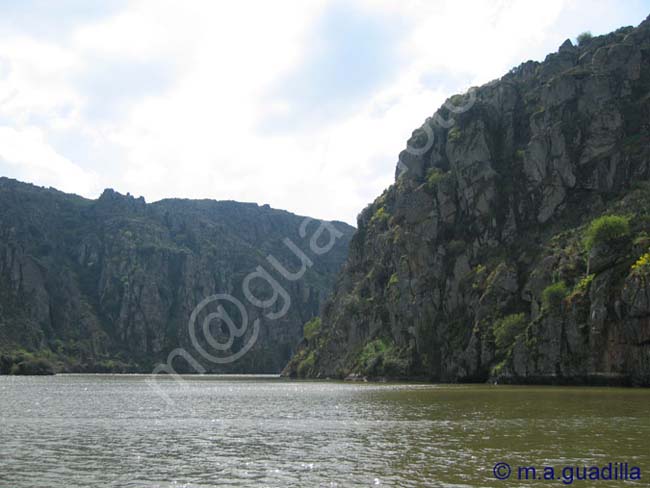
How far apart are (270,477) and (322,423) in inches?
961

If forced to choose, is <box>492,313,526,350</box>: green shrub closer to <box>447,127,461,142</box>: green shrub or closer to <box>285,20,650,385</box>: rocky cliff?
<box>285,20,650,385</box>: rocky cliff

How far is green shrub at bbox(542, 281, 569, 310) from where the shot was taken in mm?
129125

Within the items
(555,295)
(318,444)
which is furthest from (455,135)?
(318,444)

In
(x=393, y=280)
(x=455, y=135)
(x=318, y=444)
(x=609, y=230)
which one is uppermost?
(x=455, y=135)

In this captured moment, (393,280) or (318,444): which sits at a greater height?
(393,280)

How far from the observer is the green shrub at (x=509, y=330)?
458 ft

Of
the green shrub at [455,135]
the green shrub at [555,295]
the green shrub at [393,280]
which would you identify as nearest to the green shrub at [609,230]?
the green shrub at [555,295]

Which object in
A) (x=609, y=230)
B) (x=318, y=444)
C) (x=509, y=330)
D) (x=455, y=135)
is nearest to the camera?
(x=318, y=444)

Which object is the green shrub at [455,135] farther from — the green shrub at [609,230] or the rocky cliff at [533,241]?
the green shrub at [609,230]

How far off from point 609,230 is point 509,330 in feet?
98.3

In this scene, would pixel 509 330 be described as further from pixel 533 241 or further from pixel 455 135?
pixel 455 135

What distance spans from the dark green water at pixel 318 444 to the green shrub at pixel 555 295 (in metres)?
61.2

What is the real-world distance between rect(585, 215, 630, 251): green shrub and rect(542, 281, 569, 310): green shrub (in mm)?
10020

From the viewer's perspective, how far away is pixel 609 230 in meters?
122
